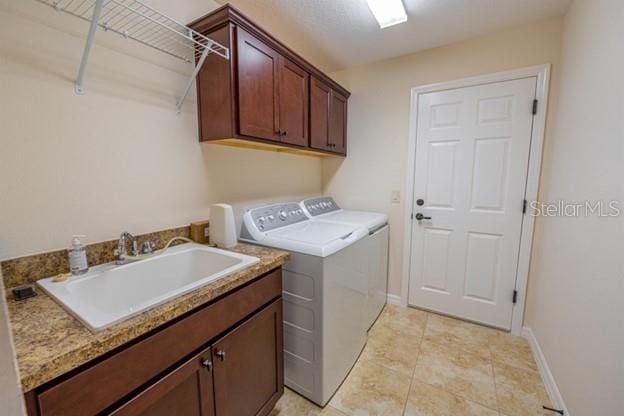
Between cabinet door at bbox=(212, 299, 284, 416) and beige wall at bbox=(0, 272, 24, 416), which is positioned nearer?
beige wall at bbox=(0, 272, 24, 416)

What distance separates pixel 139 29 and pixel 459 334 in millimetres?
2873

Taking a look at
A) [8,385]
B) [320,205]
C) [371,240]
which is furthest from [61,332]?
[320,205]

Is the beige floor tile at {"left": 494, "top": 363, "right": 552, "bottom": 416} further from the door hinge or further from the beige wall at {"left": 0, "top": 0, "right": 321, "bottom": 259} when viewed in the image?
the beige wall at {"left": 0, "top": 0, "right": 321, "bottom": 259}

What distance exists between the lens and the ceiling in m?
1.63

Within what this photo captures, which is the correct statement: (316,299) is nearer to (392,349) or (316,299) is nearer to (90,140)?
(392,349)

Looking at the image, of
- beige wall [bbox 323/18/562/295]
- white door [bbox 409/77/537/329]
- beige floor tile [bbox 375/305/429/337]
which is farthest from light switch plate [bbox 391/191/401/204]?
beige floor tile [bbox 375/305/429/337]

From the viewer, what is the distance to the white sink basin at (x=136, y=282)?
76 cm

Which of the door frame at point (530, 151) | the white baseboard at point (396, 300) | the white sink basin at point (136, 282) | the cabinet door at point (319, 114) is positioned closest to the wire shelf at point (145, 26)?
the cabinet door at point (319, 114)

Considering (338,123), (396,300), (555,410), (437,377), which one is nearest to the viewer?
(555,410)

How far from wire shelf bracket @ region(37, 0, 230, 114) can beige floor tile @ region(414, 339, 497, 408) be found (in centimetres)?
221

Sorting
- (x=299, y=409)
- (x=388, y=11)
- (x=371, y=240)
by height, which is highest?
(x=388, y=11)

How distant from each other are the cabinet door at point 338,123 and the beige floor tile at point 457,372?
178cm

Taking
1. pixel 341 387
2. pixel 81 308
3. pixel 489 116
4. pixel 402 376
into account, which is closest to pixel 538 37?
pixel 489 116

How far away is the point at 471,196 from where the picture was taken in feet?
6.98
